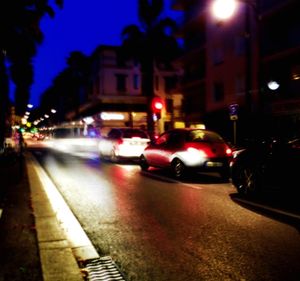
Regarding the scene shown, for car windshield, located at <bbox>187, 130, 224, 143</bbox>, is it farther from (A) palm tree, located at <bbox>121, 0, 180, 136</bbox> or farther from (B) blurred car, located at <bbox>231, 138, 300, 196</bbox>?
(A) palm tree, located at <bbox>121, 0, 180, 136</bbox>

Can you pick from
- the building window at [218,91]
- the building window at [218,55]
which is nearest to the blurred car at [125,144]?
the building window at [218,91]

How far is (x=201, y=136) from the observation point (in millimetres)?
14055

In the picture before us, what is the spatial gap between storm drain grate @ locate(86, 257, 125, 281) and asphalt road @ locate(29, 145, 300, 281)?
0.35 feet

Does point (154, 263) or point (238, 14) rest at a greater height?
point (238, 14)

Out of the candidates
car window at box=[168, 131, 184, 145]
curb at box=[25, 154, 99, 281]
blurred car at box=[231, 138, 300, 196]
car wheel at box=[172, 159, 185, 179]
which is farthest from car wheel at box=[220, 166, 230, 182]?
curb at box=[25, 154, 99, 281]

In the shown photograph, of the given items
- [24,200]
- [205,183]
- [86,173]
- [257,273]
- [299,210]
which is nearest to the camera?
[257,273]

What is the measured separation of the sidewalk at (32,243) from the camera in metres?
4.75

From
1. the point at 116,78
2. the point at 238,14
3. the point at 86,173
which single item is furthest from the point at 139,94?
the point at 86,173

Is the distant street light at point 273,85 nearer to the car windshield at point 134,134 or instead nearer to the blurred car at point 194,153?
the car windshield at point 134,134

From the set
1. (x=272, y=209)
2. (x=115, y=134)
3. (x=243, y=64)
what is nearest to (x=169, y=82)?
(x=243, y=64)

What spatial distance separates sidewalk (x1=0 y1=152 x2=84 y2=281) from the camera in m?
4.75

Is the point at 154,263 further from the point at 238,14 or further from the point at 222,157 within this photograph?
the point at 238,14

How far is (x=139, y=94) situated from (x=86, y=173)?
4304 centimetres

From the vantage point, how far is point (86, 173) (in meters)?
15.6
